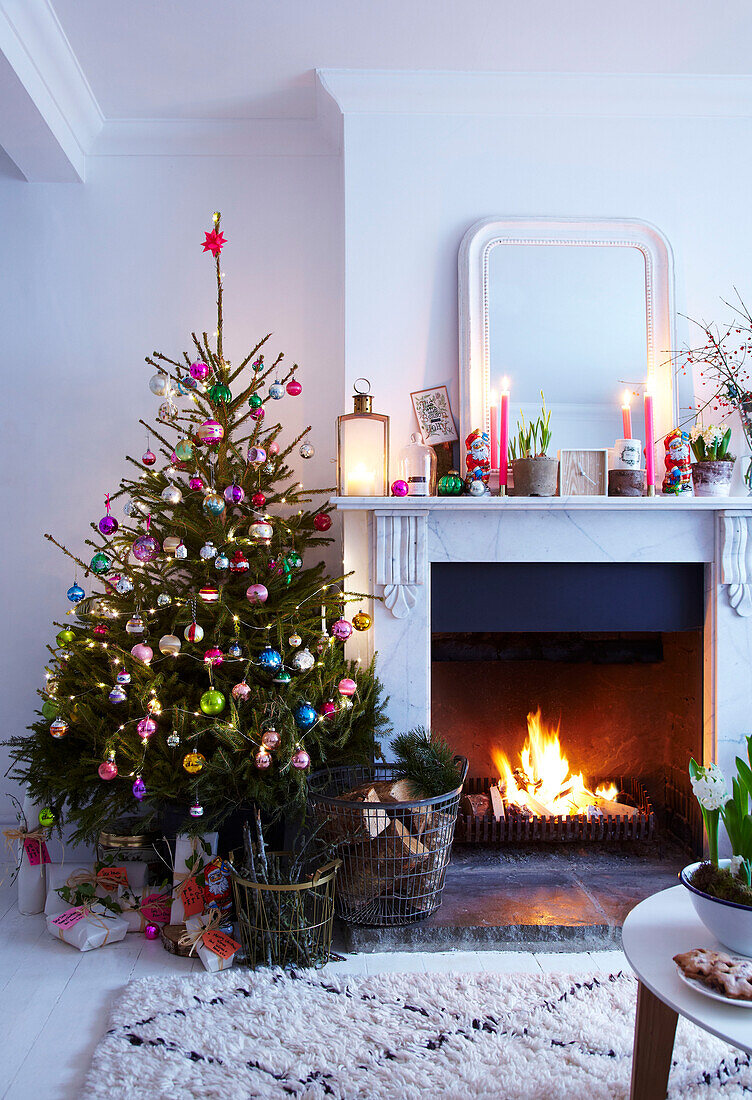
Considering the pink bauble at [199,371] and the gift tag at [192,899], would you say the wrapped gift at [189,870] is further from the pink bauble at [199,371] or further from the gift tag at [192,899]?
the pink bauble at [199,371]

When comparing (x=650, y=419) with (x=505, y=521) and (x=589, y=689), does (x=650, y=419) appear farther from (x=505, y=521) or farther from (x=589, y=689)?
(x=589, y=689)

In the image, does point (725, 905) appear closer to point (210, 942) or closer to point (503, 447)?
point (210, 942)

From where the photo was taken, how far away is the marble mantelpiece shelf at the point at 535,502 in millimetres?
2424

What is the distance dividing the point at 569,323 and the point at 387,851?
173 centimetres

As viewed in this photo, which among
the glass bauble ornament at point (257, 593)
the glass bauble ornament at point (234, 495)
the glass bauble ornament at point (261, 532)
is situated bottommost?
the glass bauble ornament at point (257, 593)

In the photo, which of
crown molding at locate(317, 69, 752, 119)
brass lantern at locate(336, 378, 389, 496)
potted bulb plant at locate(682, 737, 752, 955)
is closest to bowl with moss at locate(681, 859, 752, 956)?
potted bulb plant at locate(682, 737, 752, 955)

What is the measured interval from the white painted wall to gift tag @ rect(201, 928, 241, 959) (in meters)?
1.19

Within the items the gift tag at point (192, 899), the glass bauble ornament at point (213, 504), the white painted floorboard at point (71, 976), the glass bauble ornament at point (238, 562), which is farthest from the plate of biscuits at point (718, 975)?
the glass bauble ornament at point (213, 504)

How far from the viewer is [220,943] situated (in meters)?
2.09

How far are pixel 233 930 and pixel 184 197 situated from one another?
2412 millimetres

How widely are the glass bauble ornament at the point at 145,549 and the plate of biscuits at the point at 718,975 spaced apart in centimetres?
159

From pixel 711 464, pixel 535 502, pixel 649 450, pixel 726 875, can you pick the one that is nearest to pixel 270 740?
pixel 535 502

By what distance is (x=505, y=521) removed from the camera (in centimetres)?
252

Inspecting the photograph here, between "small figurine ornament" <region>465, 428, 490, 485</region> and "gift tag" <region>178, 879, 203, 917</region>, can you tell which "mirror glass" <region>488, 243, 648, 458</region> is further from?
"gift tag" <region>178, 879, 203, 917</region>
